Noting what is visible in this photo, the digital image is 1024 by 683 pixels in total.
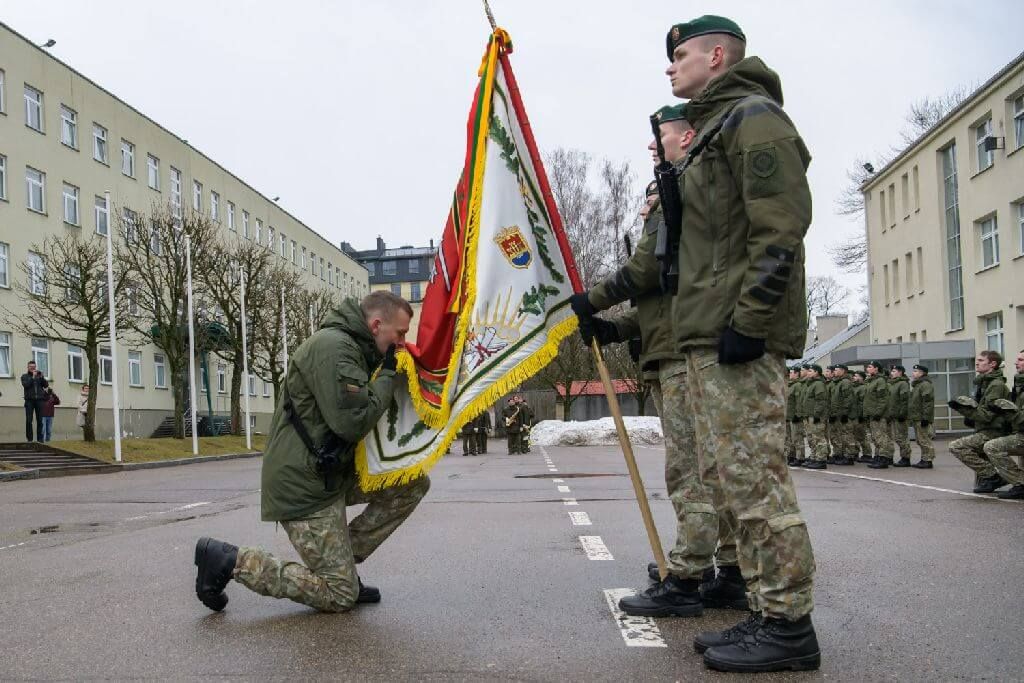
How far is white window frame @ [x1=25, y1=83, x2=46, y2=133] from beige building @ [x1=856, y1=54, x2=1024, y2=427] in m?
29.5

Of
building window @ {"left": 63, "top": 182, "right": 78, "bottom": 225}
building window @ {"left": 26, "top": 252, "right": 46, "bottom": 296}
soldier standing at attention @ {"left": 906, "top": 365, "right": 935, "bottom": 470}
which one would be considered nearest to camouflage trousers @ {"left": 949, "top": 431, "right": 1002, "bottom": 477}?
soldier standing at attention @ {"left": 906, "top": 365, "right": 935, "bottom": 470}

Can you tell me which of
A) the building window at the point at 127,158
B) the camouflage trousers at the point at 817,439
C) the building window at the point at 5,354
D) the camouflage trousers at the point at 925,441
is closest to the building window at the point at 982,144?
the camouflage trousers at the point at 817,439

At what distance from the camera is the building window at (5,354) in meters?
34.8

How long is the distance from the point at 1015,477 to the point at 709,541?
8197 mm

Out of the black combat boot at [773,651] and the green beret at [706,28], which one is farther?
the green beret at [706,28]

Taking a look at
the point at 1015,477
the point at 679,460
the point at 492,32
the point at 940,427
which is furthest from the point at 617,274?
the point at 940,427

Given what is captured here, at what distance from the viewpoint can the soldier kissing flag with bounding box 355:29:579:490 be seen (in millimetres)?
5664

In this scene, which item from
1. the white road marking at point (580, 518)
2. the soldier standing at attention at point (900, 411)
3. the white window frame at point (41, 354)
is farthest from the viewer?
the white window frame at point (41, 354)

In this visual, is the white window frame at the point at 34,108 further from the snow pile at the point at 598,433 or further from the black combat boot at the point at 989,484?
the black combat boot at the point at 989,484

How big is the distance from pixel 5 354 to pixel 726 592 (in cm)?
3444

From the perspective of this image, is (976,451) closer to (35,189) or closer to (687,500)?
(687,500)

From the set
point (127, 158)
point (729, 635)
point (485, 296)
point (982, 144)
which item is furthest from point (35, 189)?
point (729, 635)

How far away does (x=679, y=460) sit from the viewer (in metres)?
5.22

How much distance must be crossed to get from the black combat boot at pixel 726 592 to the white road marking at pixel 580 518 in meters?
3.99
